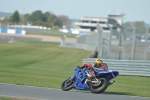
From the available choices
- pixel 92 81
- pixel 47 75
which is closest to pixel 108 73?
pixel 92 81

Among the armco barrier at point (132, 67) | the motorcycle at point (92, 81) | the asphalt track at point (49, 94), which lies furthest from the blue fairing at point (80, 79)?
the armco barrier at point (132, 67)

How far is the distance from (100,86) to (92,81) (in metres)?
0.29

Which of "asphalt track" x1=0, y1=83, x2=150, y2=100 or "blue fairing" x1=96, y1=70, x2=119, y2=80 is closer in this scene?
"asphalt track" x1=0, y1=83, x2=150, y2=100

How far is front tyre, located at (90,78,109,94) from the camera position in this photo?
42.1 ft

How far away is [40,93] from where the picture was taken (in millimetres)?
12820

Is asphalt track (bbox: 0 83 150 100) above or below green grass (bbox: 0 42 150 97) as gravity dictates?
above

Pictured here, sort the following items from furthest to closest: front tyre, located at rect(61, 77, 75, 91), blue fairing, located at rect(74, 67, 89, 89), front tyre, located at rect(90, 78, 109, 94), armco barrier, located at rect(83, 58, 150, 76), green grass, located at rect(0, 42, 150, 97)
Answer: armco barrier, located at rect(83, 58, 150, 76) → green grass, located at rect(0, 42, 150, 97) → front tyre, located at rect(61, 77, 75, 91) → blue fairing, located at rect(74, 67, 89, 89) → front tyre, located at rect(90, 78, 109, 94)

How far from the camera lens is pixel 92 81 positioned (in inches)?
518

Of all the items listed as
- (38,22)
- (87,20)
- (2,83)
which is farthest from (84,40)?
(38,22)

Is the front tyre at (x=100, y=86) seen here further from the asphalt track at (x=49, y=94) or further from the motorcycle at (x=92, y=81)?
the asphalt track at (x=49, y=94)

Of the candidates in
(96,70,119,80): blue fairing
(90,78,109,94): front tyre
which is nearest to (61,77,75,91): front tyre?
(90,78,109,94): front tyre

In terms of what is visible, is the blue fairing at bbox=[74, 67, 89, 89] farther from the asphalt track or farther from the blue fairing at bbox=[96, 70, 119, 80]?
the blue fairing at bbox=[96, 70, 119, 80]

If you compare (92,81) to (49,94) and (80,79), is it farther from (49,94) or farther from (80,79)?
(49,94)

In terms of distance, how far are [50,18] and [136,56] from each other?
512 ft
